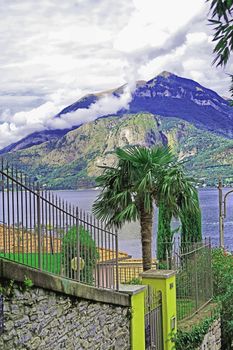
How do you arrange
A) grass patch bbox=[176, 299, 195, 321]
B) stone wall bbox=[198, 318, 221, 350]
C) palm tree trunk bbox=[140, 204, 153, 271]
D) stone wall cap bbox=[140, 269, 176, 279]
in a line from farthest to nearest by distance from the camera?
1. palm tree trunk bbox=[140, 204, 153, 271]
2. grass patch bbox=[176, 299, 195, 321]
3. stone wall bbox=[198, 318, 221, 350]
4. stone wall cap bbox=[140, 269, 176, 279]

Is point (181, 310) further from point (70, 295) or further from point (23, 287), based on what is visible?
point (23, 287)

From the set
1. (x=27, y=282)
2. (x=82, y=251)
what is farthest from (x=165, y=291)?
(x=27, y=282)

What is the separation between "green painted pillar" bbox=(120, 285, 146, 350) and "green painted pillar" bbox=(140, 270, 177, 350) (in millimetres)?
947

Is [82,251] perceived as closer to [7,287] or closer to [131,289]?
[131,289]

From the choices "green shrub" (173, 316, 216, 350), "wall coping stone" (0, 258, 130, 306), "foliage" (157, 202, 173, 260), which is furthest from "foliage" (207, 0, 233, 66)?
"foliage" (157, 202, 173, 260)

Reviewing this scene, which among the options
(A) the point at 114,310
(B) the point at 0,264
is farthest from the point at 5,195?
(A) the point at 114,310

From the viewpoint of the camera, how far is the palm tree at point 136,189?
1395 centimetres

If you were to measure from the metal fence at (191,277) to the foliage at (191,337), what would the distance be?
0.91m

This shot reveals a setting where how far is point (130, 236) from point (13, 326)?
70134 millimetres

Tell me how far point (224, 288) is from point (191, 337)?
4.38 m

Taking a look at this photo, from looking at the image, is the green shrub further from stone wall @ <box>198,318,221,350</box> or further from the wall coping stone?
the wall coping stone

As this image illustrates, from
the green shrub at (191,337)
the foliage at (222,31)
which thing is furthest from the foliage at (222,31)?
the green shrub at (191,337)

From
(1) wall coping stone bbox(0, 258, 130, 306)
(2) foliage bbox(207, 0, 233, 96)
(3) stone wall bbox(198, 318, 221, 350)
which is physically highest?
(2) foliage bbox(207, 0, 233, 96)

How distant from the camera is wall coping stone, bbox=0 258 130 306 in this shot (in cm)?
556
